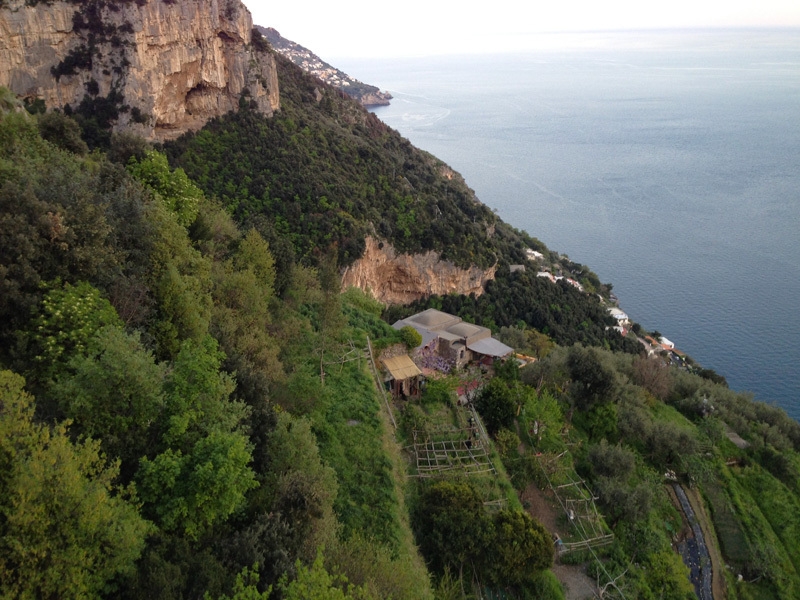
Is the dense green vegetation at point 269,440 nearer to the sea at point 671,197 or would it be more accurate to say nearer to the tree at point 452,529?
the tree at point 452,529

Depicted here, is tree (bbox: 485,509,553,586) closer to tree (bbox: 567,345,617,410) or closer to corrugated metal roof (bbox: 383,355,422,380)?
corrugated metal roof (bbox: 383,355,422,380)

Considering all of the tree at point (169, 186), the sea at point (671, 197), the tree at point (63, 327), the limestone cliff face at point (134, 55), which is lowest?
the sea at point (671, 197)

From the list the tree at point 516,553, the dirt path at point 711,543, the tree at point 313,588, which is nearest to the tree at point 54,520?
the tree at point 313,588

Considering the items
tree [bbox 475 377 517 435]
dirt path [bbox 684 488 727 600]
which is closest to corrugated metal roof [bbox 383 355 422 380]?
tree [bbox 475 377 517 435]

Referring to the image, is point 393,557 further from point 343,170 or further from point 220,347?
point 343,170

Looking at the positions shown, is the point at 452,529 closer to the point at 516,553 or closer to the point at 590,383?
the point at 516,553

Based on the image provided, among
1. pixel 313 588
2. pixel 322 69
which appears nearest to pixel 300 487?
pixel 313 588
